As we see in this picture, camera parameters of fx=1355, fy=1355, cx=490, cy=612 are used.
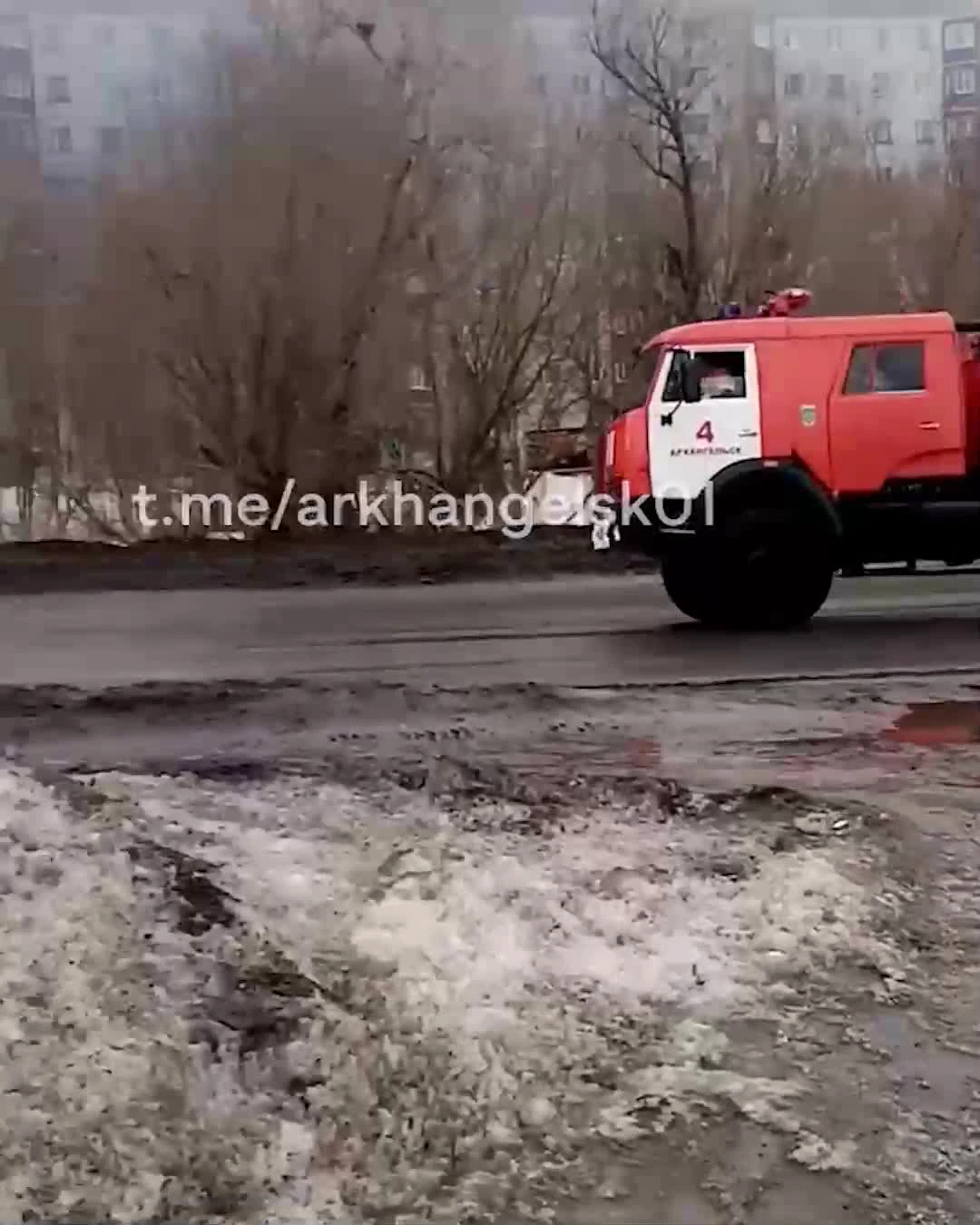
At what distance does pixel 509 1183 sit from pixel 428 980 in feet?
2.67

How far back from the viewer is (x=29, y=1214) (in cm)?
263

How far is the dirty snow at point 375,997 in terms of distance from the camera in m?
2.80

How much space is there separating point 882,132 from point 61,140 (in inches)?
466

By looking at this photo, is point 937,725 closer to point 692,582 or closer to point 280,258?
point 692,582

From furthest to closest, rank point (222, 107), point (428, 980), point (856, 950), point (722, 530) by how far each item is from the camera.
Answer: point (222, 107) → point (722, 530) → point (856, 950) → point (428, 980)

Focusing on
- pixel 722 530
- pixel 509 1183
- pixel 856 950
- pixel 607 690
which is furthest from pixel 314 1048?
pixel 722 530

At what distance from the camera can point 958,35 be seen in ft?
62.6

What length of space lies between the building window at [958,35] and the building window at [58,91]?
11.7m

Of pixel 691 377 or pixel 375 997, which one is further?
pixel 691 377

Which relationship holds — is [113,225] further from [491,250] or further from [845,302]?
[845,302]

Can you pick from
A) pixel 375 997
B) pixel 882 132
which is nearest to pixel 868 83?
pixel 882 132

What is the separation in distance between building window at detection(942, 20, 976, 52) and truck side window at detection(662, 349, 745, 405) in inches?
449

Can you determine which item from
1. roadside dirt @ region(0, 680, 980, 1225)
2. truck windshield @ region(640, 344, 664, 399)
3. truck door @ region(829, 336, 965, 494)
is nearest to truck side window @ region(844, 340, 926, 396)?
truck door @ region(829, 336, 965, 494)

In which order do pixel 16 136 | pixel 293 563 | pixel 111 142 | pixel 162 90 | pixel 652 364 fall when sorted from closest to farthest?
pixel 652 364
pixel 293 563
pixel 162 90
pixel 111 142
pixel 16 136
